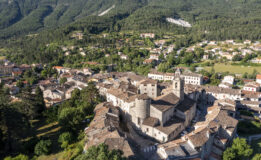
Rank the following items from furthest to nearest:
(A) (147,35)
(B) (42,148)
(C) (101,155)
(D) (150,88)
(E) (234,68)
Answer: (A) (147,35) → (E) (234,68) → (D) (150,88) → (B) (42,148) → (C) (101,155)

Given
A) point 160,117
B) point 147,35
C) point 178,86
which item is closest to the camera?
point 160,117

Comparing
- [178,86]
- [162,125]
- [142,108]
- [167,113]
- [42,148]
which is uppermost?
[178,86]

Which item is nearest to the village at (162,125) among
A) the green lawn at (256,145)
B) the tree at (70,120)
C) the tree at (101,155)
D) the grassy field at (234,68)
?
the green lawn at (256,145)

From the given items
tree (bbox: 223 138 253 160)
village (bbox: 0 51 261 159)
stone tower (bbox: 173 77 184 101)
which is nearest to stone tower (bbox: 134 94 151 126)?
village (bbox: 0 51 261 159)

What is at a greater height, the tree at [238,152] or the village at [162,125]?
the village at [162,125]

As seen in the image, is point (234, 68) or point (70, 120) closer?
point (70, 120)

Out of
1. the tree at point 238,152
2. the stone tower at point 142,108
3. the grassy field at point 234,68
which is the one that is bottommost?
the tree at point 238,152

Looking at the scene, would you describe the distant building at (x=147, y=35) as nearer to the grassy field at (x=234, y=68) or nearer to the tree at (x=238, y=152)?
the grassy field at (x=234, y=68)

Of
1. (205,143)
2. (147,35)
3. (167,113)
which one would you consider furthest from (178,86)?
(147,35)

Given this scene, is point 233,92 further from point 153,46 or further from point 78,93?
point 153,46

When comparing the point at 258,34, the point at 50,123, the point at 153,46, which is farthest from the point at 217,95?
the point at 258,34

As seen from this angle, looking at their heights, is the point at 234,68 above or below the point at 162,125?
above

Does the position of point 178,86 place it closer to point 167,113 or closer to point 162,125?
point 167,113
